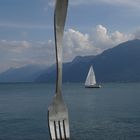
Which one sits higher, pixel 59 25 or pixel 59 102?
pixel 59 25

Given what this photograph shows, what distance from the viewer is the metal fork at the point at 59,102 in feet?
34.1

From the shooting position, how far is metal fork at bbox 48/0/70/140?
10.4 m

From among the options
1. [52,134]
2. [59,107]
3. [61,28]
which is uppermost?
[61,28]

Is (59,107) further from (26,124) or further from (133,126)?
(26,124)

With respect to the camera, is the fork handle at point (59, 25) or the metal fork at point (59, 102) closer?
the fork handle at point (59, 25)

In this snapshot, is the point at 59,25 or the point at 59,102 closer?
the point at 59,25

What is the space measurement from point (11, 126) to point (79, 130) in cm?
1437

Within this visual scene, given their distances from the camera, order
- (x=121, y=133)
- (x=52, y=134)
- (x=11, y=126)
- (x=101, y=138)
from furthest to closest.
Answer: (x=11, y=126) → (x=121, y=133) → (x=101, y=138) → (x=52, y=134)

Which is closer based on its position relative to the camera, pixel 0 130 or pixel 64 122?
pixel 64 122

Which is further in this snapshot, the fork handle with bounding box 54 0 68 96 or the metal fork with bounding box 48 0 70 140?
the metal fork with bounding box 48 0 70 140

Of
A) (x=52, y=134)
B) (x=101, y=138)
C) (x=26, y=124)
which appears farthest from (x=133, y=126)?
(x=52, y=134)

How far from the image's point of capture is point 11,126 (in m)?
75.5

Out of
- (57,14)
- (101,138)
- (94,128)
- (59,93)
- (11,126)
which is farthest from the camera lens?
(11,126)

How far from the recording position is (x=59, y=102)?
11.5 meters
